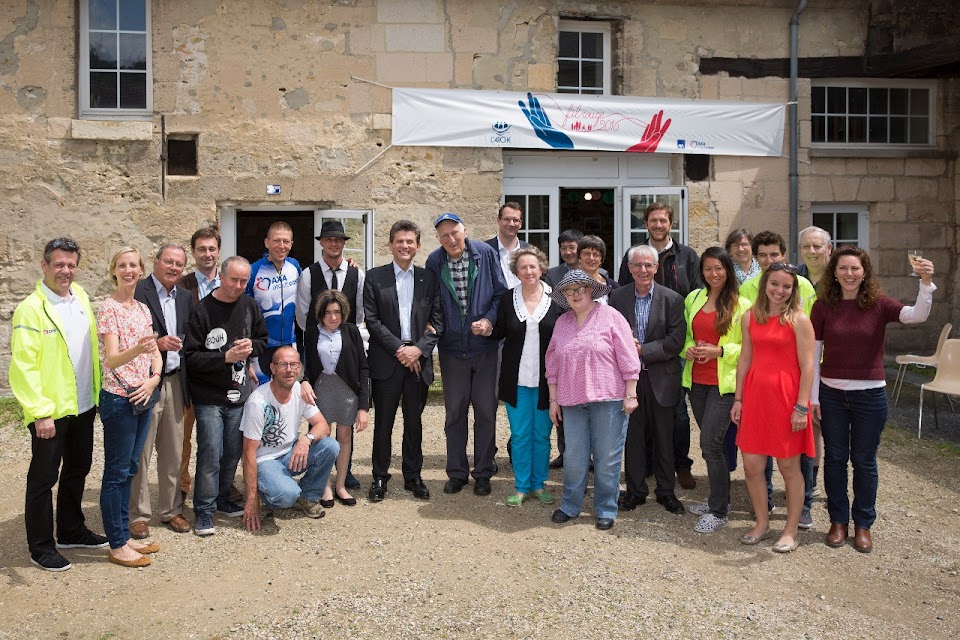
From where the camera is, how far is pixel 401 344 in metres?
5.38

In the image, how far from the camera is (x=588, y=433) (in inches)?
198

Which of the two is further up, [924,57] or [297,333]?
[924,57]

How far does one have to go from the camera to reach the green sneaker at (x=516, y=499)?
5.30 metres

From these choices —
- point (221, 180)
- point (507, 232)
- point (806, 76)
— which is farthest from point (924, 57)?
point (221, 180)

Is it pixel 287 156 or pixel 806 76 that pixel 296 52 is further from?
pixel 806 76

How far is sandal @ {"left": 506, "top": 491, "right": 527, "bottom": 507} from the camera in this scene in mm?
5305

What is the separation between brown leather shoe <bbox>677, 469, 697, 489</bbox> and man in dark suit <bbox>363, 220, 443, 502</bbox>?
169 centimetres

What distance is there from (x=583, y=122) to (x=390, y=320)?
16.4 ft

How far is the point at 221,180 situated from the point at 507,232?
409 centimetres

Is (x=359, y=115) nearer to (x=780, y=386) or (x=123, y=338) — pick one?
(x=123, y=338)

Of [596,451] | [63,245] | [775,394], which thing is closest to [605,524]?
[596,451]

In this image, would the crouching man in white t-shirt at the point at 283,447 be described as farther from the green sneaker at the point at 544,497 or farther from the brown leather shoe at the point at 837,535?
the brown leather shoe at the point at 837,535

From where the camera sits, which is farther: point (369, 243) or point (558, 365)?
point (369, 243)

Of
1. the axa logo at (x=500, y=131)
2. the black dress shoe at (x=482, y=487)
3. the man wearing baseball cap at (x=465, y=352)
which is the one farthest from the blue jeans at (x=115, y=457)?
the axa logo at (x=500, y=131)
